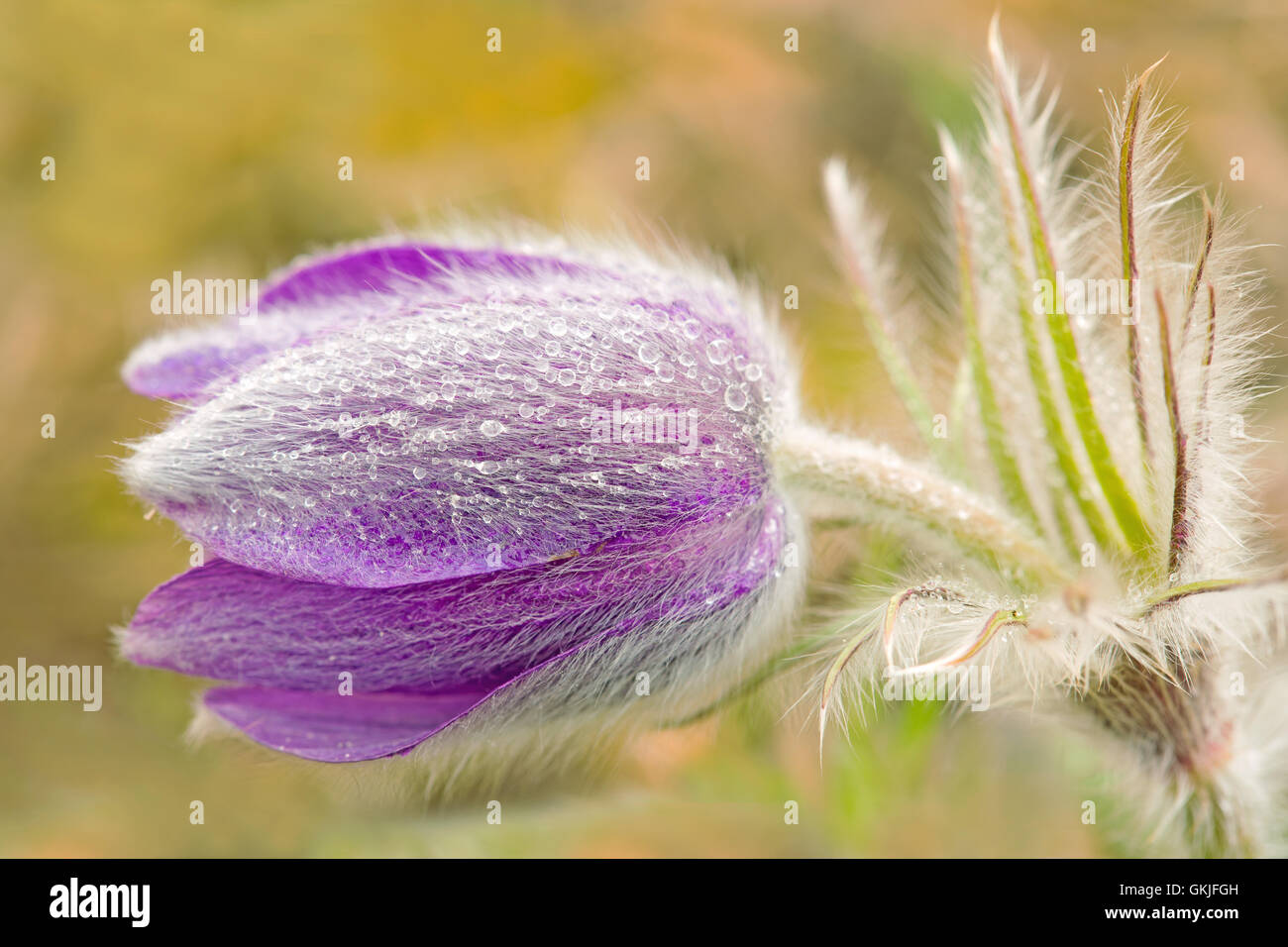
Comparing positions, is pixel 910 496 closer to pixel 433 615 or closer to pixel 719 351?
pixel 719 351

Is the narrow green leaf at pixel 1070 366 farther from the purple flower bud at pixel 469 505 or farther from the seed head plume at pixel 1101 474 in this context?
the purple flower bud at pixel 469 505

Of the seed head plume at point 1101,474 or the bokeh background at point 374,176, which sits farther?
the bokeh background at point 374,176

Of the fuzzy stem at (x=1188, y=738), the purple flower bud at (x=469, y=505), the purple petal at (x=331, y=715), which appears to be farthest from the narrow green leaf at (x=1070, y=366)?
the purple petal at (x=331, y=715)

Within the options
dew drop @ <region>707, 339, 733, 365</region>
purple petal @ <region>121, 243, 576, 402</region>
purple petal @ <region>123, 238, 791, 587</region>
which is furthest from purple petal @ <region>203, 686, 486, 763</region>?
dew drop @ <region>707, 339, 733, 365</region>

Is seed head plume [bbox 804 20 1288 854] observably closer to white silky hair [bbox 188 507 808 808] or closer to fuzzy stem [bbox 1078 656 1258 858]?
fuzzy stem [bbox 1078 656 1258 858]

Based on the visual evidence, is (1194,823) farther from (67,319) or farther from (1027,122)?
(67,319)

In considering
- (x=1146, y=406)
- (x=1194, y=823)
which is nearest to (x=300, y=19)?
(x=1146, y=406)
